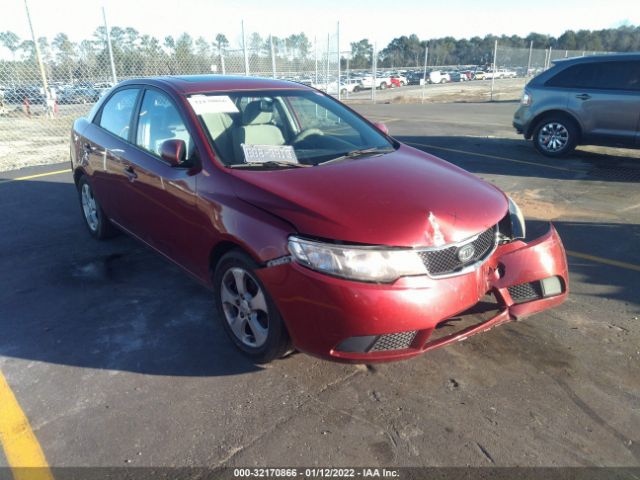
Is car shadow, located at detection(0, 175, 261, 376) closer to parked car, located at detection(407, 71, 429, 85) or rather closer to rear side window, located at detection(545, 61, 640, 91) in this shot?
rear side window, located at detection(545, 61, 640, 91)

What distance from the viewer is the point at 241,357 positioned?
10.4ft

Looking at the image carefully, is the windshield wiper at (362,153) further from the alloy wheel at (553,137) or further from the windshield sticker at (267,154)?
the alloy wheel at (553,137)

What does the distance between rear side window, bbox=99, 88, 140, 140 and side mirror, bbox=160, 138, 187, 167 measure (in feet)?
3.54

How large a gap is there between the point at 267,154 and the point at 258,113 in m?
0.60

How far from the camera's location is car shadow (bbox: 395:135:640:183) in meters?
8.01

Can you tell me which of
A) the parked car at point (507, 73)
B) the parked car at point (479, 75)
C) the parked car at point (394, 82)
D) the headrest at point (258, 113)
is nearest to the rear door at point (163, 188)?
the headrest at point (258, 113)

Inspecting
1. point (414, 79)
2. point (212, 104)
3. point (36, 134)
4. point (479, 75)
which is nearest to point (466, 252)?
point (212, 104)

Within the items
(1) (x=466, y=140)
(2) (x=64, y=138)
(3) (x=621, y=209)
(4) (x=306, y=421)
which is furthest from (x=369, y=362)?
→ (2) (x=64, y=138)

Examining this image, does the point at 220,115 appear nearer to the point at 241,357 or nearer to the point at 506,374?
the point at 241,357

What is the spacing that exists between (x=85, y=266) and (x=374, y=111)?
1599 cm

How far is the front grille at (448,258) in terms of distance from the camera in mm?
2576

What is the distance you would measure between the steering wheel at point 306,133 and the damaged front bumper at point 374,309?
4.63 feet

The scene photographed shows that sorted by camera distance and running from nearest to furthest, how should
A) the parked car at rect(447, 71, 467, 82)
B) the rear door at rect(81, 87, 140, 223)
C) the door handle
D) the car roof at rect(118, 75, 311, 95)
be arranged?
the car roof at rect(118, 75, 311, 95), the door handle, the rear door at rect(81, 87, 140, 223), the parked car at rect(447, 71, 467, 82)

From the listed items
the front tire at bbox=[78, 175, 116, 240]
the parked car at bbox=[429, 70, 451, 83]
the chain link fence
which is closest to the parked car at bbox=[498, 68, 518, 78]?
the parked car at bbox=[429, 70, 451, 83]
